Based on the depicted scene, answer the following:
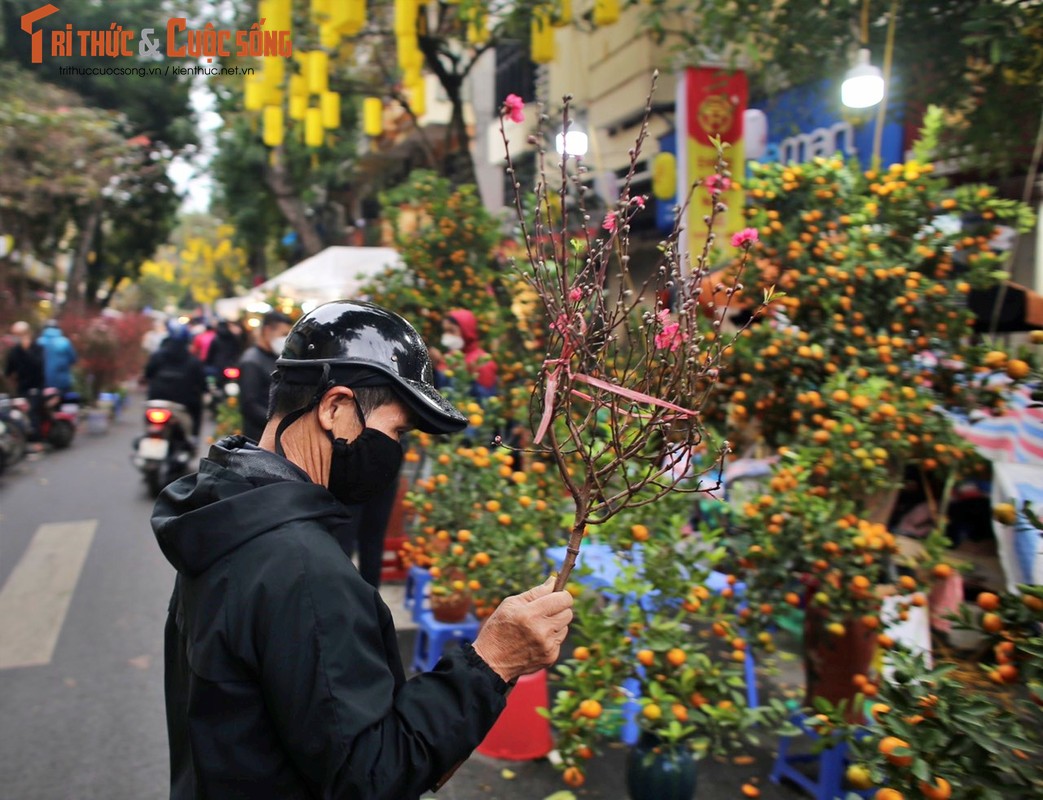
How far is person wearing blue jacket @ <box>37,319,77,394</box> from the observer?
13.3m

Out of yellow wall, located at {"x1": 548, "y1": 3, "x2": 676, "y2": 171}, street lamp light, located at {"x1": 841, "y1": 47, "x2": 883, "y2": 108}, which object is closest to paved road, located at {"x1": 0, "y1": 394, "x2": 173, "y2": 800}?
street lamp light, located at {"x1": 841, "y1": 47, "x2": 883, "y2": 108}

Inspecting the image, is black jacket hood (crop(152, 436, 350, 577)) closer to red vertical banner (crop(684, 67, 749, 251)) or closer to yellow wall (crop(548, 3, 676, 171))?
red vertical banner (crop(684, 67, 749, 251))

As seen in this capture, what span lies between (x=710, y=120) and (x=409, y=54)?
3.13 m

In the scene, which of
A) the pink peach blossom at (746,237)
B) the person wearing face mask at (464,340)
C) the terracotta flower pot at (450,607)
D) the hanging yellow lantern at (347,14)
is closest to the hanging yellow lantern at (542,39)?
the hanging yellow lantern at (347,14)

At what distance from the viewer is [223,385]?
1391 cm

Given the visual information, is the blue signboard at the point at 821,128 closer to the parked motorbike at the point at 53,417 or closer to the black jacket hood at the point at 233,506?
the black jacket hood at the point at 233,506

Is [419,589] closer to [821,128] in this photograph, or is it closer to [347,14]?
[347,14]

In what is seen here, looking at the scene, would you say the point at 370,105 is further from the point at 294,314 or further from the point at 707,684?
the point at 707,684

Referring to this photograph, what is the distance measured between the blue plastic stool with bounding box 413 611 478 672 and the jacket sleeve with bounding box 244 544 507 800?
3135 mm

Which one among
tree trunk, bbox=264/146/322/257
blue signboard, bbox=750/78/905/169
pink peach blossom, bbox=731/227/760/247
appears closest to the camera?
pink peach blossom, bbox=731/227/760/247

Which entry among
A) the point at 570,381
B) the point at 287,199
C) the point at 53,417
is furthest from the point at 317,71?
the point at 287,199

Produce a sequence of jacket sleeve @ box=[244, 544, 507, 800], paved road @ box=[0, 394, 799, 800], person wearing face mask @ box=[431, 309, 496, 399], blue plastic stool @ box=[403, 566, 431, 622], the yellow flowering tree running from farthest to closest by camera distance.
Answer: the yellow flowering tree < person wearing face mask @ box=[431, 309, 496, 399] < blue plastic stool @ box=[403, 566, 431, 622] < paved road @ box=[0, 394, 799, 800] < jacket sleeve @ box=[244, 544, 507, 800]

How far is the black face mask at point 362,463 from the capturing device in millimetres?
1695

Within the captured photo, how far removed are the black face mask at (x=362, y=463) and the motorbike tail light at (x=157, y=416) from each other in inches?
342
